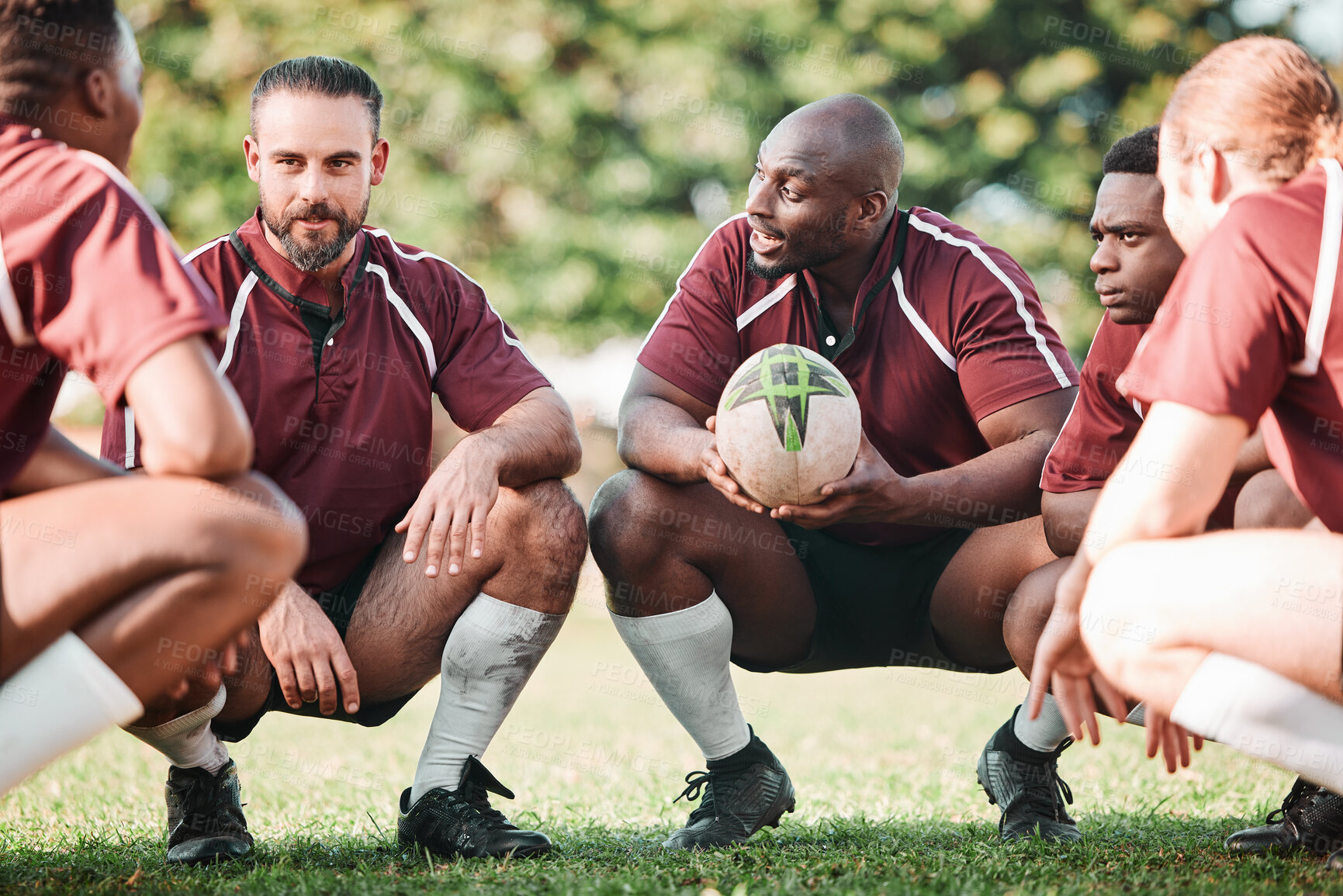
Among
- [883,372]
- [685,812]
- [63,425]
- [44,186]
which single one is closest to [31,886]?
[44,186]

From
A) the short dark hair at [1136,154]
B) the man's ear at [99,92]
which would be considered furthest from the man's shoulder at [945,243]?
the man's ear at [99,92]

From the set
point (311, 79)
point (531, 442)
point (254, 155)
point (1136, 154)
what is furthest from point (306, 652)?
point (1136, 154)

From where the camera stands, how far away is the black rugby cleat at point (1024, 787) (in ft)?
10.7

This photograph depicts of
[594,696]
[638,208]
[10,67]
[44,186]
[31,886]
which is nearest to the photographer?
[44,186]

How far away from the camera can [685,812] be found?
3986 millimetres

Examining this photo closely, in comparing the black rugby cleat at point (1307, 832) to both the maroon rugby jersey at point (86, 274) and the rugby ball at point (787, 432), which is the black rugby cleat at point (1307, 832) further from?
the maroon rugby jersey at point (86, 274)

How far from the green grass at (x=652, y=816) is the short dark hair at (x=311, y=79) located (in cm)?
221

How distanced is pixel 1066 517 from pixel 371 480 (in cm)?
203

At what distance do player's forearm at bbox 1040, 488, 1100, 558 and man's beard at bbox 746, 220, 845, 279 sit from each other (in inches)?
42.1

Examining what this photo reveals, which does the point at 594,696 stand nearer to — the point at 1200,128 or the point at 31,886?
the point at 31,886

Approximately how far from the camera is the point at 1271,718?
87.4 inches

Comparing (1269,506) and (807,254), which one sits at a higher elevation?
(807,254)

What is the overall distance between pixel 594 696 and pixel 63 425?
35.6 ft

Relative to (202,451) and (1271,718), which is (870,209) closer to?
(1271,718)
